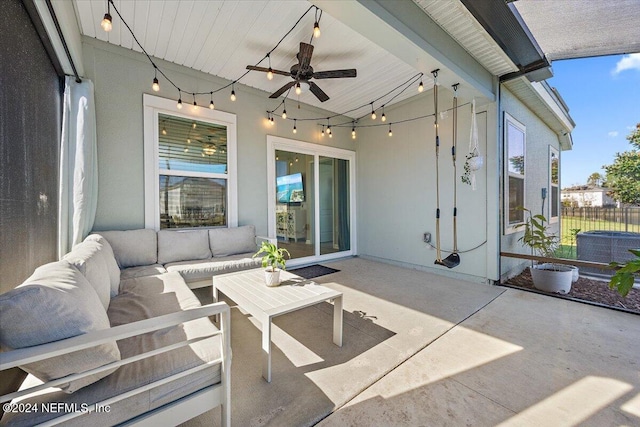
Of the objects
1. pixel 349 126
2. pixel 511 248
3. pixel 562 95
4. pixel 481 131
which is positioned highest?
pixel 562 95

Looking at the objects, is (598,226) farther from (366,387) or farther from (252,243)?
(252,243)

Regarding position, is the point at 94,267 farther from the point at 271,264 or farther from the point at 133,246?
the point at 133,246

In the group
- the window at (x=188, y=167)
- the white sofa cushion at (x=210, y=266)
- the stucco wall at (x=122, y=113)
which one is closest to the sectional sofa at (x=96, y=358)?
the white sofa cushion at (x=210, y=266)

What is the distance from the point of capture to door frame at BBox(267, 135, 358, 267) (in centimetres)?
455

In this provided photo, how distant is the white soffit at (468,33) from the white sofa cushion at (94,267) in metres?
3.41

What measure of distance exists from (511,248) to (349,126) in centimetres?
383

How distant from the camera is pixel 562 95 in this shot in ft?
16.8

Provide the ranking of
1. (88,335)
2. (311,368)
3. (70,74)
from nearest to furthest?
1. (88,335)
2. (311,368)
3. (70,74)

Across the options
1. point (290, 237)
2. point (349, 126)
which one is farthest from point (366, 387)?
point (349, 126)

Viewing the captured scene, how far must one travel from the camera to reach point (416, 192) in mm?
4688

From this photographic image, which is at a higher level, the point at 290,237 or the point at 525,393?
the point at 290,237

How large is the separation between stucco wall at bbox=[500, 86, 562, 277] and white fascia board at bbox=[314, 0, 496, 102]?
115 centimetres

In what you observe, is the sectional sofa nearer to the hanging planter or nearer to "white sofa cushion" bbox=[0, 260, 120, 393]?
"white sofa cushion" bbox=[0, 260, 120, 393]

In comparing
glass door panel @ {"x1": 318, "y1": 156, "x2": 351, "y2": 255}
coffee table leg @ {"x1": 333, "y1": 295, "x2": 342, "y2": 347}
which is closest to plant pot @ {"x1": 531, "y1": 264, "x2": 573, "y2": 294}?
coffee table leg @ {"x1": 333, "y1": 295, "x2": 342, "y2": 347}
